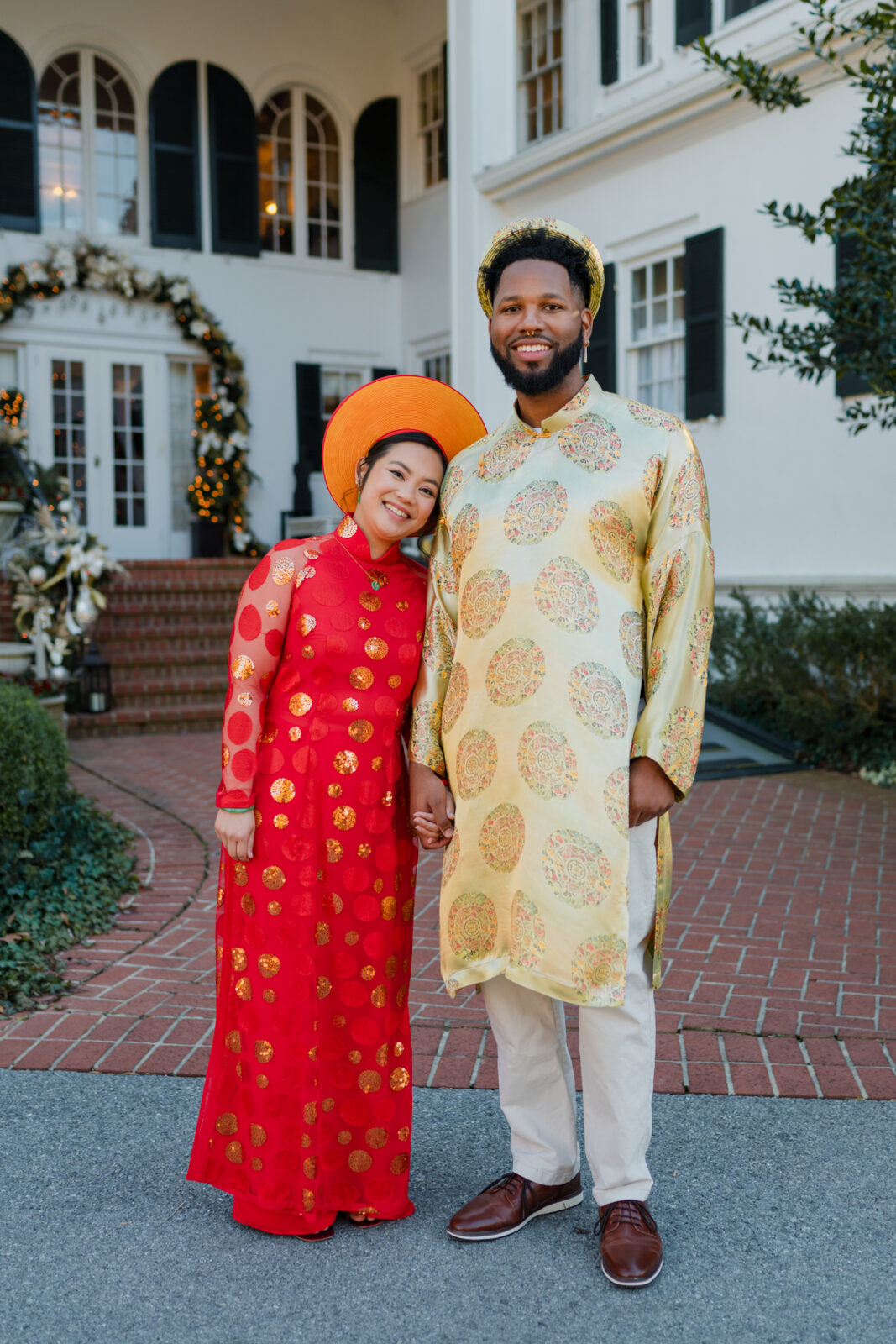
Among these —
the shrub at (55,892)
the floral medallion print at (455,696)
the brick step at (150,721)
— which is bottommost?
the shrub at (55,892)

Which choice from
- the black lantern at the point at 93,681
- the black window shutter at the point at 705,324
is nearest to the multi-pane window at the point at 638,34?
the black window shutter at the point at 705,324

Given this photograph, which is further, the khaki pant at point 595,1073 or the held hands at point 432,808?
the held hands at point 432,808

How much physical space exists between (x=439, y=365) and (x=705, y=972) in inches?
421

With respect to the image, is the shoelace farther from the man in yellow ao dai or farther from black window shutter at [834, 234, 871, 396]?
black window shutter at [834, 234, 871, 396]

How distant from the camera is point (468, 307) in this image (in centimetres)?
1104

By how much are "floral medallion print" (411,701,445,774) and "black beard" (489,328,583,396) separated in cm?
65

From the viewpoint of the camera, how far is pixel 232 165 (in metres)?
12.9

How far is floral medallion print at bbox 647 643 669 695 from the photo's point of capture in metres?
2.27

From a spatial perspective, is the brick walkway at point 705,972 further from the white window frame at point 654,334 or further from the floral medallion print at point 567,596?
the white window frame at point 654,334

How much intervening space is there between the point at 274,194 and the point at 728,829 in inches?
403

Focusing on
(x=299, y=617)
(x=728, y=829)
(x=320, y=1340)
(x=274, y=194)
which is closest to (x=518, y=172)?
(x=274, y=194)

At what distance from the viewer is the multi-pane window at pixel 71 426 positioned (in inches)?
491

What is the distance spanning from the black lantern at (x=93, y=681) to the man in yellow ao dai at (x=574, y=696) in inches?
265

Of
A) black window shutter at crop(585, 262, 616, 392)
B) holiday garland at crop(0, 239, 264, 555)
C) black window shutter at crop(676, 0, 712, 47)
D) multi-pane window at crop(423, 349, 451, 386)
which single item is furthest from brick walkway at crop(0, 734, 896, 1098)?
multi-pane window at crop(423, 349, 451, 386)
